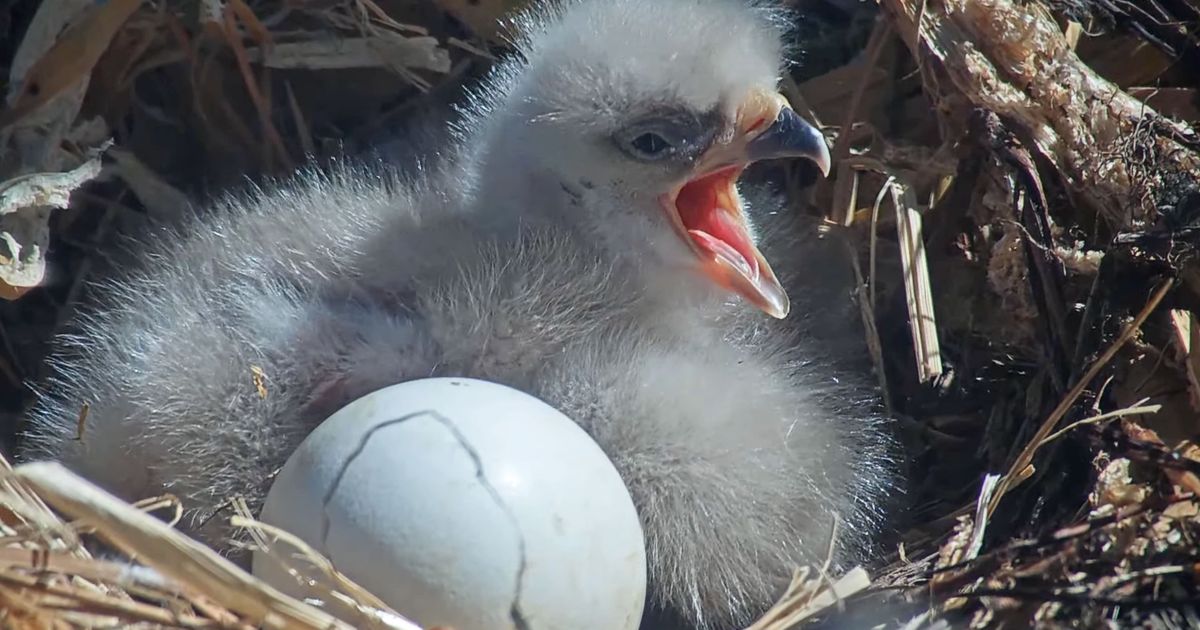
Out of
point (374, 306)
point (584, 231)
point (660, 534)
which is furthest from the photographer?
point (584, 231)

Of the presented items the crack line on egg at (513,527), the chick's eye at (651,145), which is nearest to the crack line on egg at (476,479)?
the crack line on egg at (513,527)

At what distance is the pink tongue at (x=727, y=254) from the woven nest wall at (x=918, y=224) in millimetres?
253

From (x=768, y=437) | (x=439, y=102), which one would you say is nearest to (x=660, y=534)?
(x=768, y=437)

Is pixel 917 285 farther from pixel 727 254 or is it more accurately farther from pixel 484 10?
pixel 484 10

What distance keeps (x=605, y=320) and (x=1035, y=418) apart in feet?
2.15

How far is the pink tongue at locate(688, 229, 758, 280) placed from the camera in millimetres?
2092

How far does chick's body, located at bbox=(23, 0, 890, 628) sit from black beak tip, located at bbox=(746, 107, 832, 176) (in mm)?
171

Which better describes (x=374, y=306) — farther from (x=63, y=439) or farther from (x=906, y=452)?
(x=906, y=452)

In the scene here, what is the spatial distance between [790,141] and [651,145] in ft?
0.69

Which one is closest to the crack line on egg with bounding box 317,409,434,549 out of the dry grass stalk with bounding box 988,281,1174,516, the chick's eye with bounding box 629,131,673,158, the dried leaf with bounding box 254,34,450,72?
the chick's eye with bounding box 629,131,673,158

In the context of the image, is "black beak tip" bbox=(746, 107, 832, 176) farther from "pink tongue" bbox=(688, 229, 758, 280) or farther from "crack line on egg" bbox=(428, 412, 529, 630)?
"crack line on egg" bbox=(428, 412, 529, 630)

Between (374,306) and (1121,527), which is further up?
(374,306)

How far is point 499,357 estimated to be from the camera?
6.32ft

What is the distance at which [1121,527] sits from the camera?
1661mm
